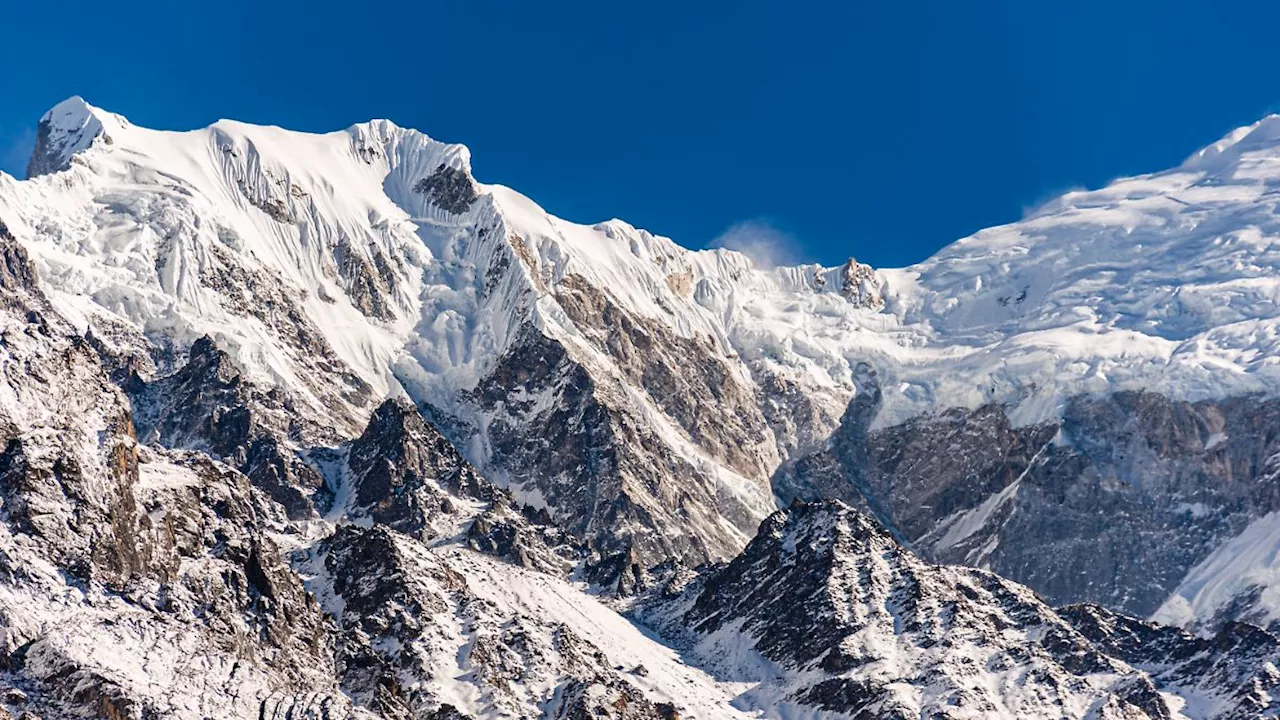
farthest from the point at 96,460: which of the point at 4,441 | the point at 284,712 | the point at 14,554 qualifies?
the point at 284,712

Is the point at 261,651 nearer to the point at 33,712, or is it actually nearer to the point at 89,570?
the point at 89,570

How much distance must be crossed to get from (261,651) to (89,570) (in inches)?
866

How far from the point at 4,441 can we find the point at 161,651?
2988cm

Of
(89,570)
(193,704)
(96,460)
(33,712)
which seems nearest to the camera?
(33,712)

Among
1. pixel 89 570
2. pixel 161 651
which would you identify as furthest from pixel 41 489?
pixel 161 651

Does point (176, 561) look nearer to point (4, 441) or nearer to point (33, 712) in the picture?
point (4, 441)

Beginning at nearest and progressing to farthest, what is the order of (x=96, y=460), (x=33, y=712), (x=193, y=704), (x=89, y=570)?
(x=33, y=712) < (x=193, y=704) < (x=89, y=570) < (x=96, y=460)

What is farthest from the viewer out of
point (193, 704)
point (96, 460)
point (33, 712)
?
point (96, 460)

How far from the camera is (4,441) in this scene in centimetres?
19062

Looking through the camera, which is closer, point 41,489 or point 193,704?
point 193,704

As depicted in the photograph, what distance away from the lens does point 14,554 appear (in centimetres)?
17525

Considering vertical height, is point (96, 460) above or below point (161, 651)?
above

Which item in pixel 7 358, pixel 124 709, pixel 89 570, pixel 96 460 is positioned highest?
pixel 7 358

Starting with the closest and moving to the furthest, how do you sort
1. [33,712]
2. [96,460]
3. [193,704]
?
[33,712], [193,704], [96,460]
